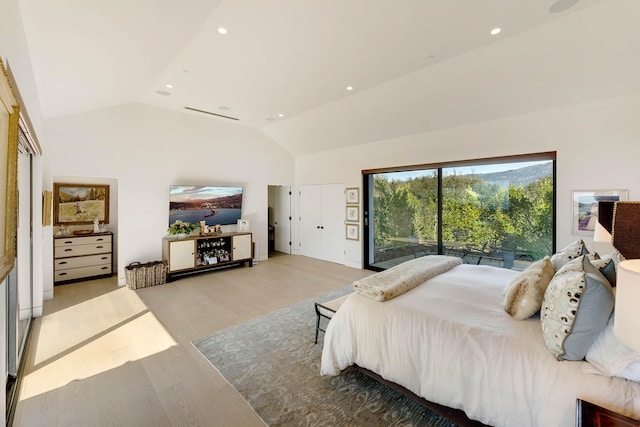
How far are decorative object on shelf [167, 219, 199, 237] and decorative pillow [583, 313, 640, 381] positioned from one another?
5850 millimetres

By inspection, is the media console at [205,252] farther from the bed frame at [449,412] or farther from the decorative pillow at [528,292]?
the decorative pillow at [528,292]

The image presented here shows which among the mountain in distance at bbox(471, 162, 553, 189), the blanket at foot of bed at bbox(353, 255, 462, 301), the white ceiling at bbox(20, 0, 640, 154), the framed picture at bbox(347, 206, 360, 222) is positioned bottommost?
the blanket at foot of bed at bbox(353, 255, 462, 301)

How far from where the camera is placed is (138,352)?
285cm

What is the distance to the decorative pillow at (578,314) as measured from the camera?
141 cm

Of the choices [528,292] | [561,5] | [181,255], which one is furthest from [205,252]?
[561,5]

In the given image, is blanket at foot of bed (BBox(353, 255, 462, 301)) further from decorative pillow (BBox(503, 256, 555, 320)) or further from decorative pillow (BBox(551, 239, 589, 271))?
decorative pillow (BBox(551, 239, 589, 271))

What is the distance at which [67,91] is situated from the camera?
140 inches

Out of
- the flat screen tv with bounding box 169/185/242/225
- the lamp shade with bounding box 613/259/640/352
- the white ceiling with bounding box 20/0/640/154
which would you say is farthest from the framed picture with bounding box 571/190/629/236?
the flat screen tv with bounding box 169/185/242/225

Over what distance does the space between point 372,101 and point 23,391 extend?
5.22 metres

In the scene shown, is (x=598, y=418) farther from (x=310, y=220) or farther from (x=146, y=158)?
(x=310, y=220)

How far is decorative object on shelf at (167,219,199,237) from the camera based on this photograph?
5.48 metres

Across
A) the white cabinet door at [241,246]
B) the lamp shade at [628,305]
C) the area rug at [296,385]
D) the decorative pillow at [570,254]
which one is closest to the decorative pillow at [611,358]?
the lamp shade at [628,305]

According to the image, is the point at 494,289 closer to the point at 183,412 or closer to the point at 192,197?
the point at 183,412

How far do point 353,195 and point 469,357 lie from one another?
4.88m
